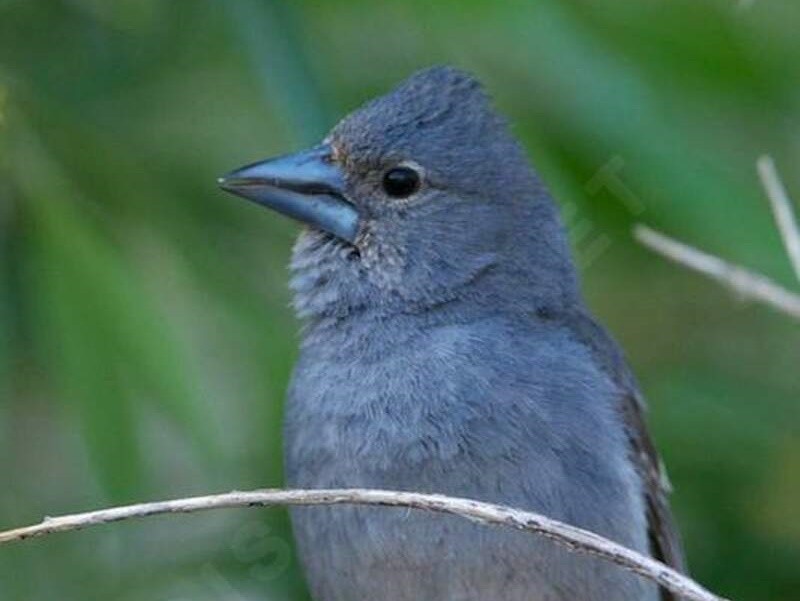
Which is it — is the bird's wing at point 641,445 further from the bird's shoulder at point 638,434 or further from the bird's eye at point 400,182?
the bird's eye at point 400,182

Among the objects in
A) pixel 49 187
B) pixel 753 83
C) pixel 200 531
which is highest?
pixel 49 187

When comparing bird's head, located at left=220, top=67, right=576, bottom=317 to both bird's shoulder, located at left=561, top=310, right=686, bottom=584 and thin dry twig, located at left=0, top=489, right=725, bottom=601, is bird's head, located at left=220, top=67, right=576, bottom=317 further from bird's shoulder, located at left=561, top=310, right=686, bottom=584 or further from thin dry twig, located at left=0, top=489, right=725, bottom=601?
thin dry twig, located at left=0, top=489, right=725, bottom=601

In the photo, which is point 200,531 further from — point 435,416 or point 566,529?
point 566,529

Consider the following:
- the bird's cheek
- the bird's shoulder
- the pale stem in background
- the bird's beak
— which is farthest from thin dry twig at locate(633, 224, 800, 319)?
A: the bird's beak

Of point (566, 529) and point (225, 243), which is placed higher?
point (225, 243)

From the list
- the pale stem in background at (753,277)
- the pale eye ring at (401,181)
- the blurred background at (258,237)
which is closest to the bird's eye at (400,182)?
the pale eye ring at (401,181)

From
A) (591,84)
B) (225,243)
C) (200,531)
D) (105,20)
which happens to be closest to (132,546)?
(200,531)
